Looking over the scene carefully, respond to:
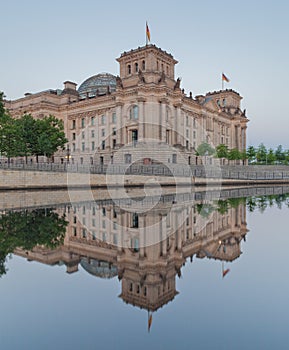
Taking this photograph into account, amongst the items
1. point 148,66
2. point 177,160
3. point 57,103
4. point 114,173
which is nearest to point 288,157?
point 177,160

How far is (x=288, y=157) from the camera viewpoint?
106 meters

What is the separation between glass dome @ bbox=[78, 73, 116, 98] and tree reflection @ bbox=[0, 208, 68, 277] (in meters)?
64.7

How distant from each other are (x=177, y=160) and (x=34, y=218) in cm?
4863

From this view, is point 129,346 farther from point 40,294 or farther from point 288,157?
point 288,157

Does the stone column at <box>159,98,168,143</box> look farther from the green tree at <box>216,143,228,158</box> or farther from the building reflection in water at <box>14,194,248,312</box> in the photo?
the building reflection in water at <box>14,194,248,312</box>

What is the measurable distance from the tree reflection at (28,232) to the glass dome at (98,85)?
64.7 meters

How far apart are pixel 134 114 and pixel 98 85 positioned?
21.5 metres

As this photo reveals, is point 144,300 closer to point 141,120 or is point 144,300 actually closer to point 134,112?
point 141,120

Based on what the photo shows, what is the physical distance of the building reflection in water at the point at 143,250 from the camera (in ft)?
18.2

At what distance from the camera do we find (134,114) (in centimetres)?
6022

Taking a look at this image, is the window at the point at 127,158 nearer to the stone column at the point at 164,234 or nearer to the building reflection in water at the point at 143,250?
the stone column at the point at 164,234

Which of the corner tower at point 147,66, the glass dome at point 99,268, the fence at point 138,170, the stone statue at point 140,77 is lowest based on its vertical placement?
the glass dome at point 99,268

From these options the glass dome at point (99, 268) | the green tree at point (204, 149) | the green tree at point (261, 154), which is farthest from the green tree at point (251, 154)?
the glass dome at point (99, 268)

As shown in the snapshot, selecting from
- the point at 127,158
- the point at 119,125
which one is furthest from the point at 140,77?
the point at 127,158
